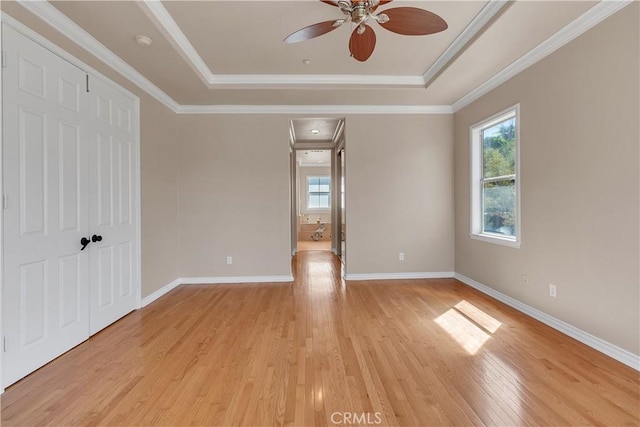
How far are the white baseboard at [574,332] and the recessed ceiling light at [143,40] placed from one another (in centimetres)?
454

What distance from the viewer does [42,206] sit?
85.0 inches

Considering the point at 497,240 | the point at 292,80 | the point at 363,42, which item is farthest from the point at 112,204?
the point at 497,240

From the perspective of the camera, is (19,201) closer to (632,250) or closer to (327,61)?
(327,61)

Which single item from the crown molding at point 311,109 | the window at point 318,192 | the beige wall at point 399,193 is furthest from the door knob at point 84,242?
the window at point 318,192

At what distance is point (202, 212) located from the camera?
4.40m

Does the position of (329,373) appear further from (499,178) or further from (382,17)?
(499,178)

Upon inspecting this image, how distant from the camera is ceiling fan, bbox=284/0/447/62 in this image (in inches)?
75.7

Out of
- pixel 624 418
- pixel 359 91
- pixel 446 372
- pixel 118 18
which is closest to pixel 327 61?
pixel 359 91

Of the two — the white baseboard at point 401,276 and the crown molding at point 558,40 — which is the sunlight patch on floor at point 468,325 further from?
the crown molding at point 558,40

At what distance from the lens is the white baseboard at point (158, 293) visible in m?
3.47

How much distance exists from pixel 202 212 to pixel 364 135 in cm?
279

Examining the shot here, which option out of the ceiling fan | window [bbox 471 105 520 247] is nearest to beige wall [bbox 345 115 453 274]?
window [bbox 471 105 520 247]

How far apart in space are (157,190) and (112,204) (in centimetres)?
87

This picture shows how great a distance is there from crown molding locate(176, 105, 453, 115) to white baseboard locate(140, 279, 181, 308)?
2566mm
